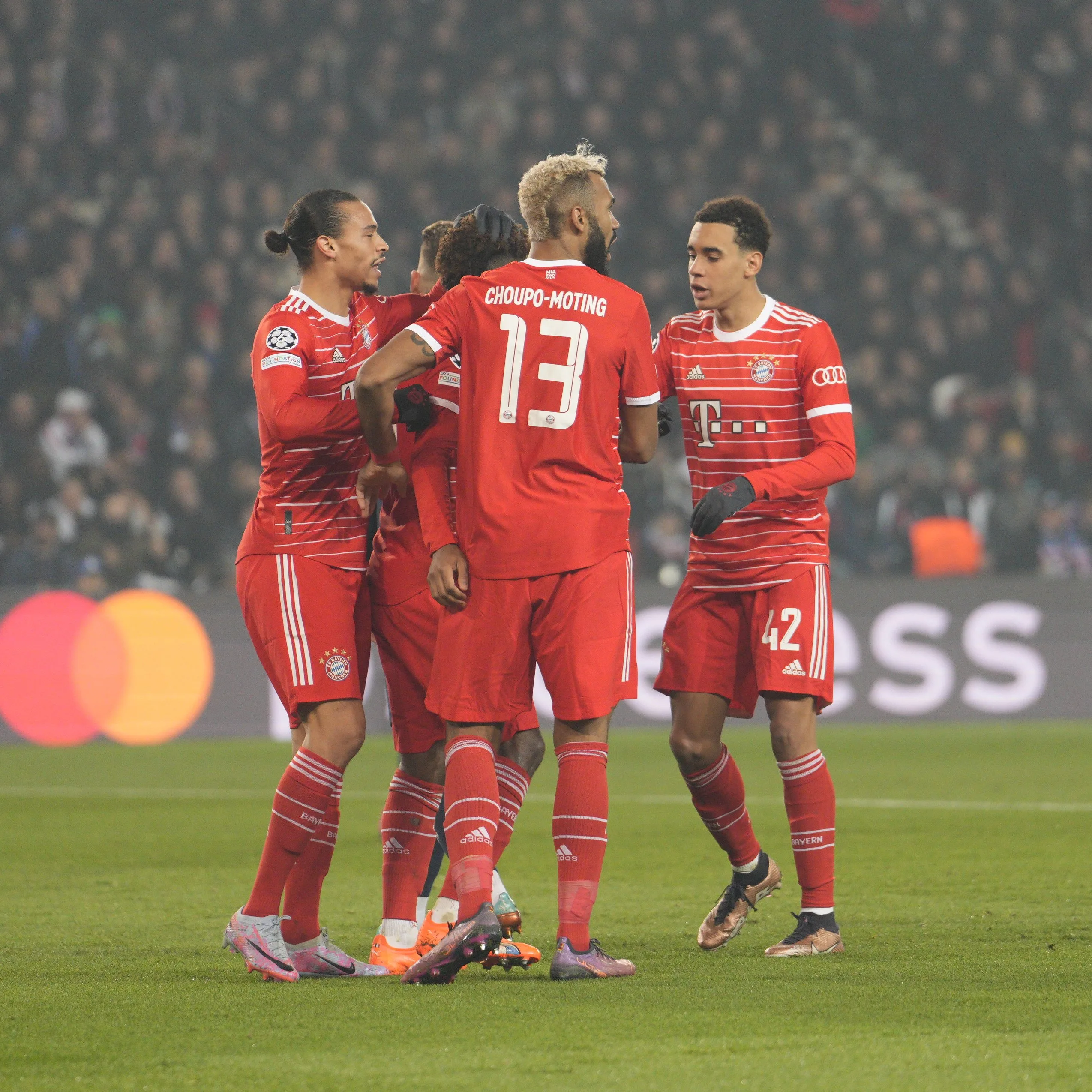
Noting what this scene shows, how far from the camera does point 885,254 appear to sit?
55.6 feet

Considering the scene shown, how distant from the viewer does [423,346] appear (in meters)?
3.96

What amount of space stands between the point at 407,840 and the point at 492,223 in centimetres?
152

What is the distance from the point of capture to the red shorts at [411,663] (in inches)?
173

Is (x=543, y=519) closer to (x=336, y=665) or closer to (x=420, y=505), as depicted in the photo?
(x=420, y=505)

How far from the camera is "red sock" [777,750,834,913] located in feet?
15.1

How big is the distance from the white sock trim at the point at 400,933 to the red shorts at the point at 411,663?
0.41 metres

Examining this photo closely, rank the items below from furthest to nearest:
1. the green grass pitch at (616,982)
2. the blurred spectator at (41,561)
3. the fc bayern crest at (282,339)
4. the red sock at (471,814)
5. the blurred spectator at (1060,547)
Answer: the blurred spectator at (1060,547)
the blurred spectator at (41,561)
the fc bayern crest at (282,339)
the red sock at (471,814)
the green grass pitch at (616,982)

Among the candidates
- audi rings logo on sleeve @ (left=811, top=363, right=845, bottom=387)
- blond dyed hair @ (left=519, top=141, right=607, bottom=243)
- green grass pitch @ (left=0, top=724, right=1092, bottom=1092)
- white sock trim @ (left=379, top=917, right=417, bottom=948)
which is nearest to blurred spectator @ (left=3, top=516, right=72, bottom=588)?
green grass pitch @ (left=0, top=724, right=1092, bottom=1092)

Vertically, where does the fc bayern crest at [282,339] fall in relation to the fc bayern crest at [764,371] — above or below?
below

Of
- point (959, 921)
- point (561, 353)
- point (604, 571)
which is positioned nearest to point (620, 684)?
point (604, 571)

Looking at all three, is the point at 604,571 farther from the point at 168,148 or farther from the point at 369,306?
the point at 168,148

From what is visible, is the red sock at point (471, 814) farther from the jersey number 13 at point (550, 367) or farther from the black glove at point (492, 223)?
the black glove at point (492, 223)

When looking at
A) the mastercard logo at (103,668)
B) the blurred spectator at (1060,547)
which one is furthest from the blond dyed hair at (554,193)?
the blurred spectator at (1060,547)

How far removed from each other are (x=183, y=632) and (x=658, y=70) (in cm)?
878
